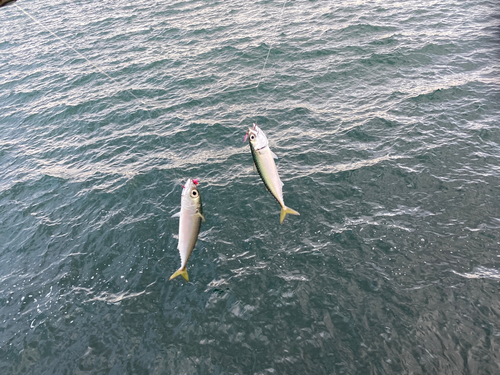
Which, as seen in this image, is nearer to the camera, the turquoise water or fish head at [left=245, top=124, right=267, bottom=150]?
fish head at [left=245, top=124, right=267, bottom=150]

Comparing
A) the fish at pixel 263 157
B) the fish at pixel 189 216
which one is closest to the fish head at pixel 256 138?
the fish at pixel 263 157

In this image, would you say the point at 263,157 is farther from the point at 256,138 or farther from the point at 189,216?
the point at 189,216

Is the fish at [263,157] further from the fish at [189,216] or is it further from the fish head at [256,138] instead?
the fish at [189,216]

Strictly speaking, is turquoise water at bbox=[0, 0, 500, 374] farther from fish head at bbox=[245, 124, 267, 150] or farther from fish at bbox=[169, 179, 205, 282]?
fish head at bbox=[245, 124, 267, 150]

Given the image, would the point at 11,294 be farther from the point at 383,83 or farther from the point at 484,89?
the point at 484,89

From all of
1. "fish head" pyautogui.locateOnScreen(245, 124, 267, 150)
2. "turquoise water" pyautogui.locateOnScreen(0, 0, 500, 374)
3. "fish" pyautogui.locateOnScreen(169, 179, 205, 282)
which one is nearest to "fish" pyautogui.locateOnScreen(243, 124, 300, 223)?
"fish head" pyautogui.locateOnScreen(245, 124, 267, 150)

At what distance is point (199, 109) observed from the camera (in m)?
16.9

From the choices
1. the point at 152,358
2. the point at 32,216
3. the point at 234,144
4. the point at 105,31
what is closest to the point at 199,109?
the point at 234,144

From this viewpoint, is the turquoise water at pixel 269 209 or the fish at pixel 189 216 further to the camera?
the turquoise water at pixel 269 209

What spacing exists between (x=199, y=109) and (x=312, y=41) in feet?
32.1

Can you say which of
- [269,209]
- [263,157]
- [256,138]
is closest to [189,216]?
[263,157]

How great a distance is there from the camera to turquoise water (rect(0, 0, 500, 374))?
8047 mm

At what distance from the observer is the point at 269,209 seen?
11320 mm

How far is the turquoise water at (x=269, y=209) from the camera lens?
805 centimetres
